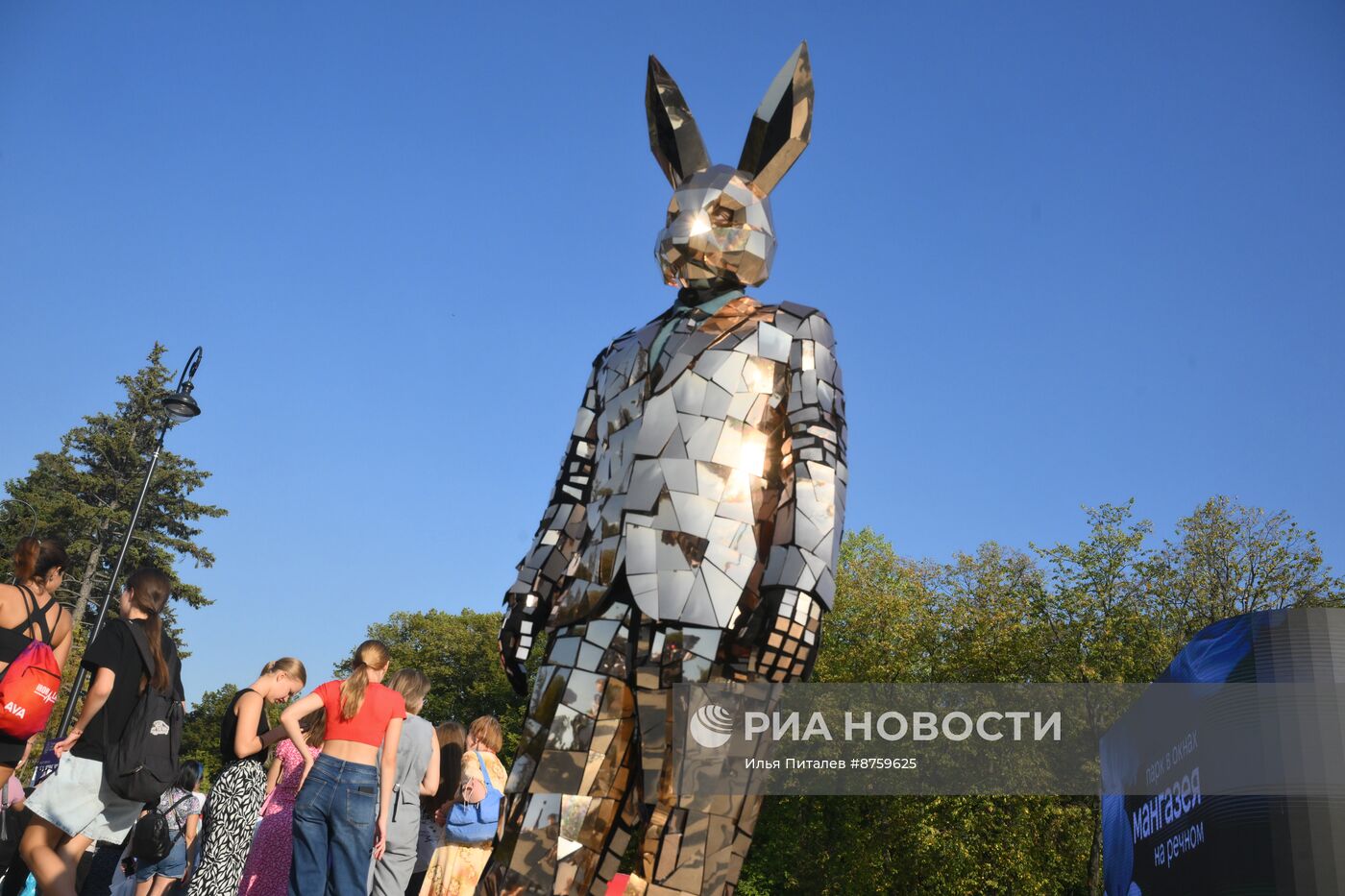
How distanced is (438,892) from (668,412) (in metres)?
3.82

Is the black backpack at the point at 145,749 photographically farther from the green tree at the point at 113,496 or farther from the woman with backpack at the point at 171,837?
the green tree at the point at 113,496

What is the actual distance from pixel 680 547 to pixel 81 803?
3120 millimetres

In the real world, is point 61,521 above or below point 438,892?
above

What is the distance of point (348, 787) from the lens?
560 centimetres

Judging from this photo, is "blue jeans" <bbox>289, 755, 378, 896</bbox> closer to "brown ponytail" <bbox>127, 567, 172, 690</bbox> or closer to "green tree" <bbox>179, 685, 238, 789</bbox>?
"brown ponytail" <bbox>127, 567, 172, 690</bbox>

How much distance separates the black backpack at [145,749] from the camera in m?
5.48

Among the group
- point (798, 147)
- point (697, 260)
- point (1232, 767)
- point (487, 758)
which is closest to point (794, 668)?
point (1232, 767)

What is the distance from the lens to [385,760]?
586cm

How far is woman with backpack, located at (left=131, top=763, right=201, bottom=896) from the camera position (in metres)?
7.59

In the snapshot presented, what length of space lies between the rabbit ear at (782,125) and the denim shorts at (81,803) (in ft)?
14.6

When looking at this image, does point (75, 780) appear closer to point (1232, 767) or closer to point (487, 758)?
point (487, 758)

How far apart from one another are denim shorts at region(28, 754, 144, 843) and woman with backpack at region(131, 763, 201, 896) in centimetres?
177

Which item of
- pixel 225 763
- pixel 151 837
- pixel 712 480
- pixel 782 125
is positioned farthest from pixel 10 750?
pixel 782 125

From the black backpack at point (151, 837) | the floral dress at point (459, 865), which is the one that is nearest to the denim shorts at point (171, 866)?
the black backpack at point (151, 837)
